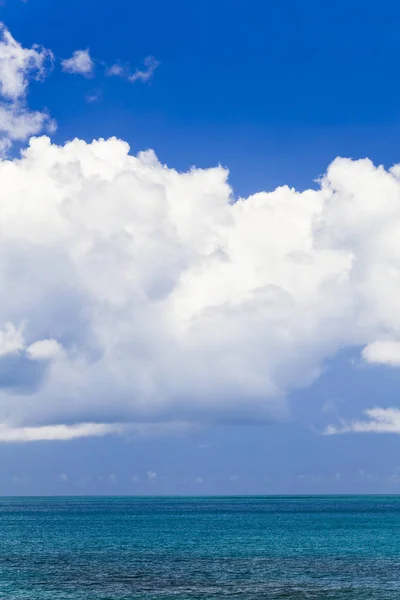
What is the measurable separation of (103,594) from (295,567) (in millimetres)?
23129

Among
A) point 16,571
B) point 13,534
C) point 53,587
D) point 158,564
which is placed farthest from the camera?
point 13,534

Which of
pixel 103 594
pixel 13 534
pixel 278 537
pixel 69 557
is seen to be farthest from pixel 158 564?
pixel 13 534

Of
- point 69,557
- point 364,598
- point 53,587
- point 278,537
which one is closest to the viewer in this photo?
point 364,598

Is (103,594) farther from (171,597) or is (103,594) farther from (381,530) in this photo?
(381,530)

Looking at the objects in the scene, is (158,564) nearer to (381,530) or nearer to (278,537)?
(278,537)

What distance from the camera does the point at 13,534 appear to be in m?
126

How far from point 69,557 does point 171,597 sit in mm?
32454

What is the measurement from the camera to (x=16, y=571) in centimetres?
7094

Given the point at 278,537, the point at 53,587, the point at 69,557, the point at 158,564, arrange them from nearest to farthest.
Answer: the point at 53,587
the point at 158,564
the point at 69,557
the point at 278,537

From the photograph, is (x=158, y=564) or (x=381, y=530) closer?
(x=158, y=564)

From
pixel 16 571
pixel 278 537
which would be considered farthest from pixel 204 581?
pixel 278 537

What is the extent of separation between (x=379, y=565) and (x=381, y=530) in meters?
57.7

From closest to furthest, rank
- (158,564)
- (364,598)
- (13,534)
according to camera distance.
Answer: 1. (364,598)
2. (158,564)
3. (13,534)

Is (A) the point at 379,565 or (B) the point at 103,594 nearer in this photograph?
(B) the point at 103,594
